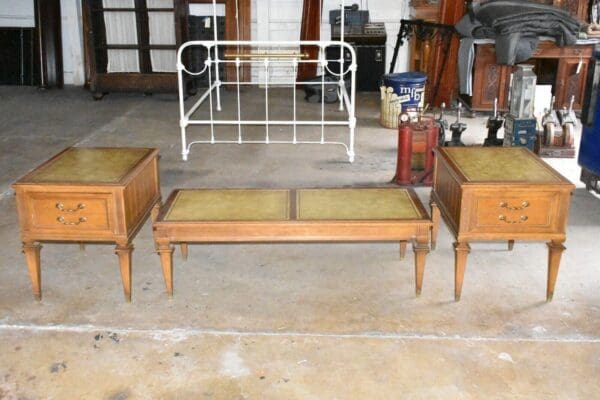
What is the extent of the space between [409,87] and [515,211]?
385 centimetres

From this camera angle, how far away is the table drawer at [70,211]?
284 cm

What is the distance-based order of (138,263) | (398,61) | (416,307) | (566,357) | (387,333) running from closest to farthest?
(566,357) → (387,333) → (416,307) → (138,263) → (398,61)

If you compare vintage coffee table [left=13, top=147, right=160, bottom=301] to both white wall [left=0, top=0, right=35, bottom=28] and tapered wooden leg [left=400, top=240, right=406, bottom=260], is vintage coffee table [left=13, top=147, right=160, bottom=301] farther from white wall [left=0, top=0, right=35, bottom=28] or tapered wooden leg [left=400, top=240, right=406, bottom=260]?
white wall [left=0, top=0, right=35, bottom=28]

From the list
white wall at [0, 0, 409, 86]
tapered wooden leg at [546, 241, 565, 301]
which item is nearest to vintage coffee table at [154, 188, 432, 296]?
tapered wooden leg at [546, 241, 565, 301]

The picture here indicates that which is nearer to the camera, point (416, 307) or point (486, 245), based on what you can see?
point (416, 307)

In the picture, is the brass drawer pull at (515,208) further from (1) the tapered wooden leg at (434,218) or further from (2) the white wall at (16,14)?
(2) the white wall at (16,14)

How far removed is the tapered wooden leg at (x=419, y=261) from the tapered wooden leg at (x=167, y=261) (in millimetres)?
1142

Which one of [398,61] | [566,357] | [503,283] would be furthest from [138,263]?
[398,61]

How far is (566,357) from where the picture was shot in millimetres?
2613

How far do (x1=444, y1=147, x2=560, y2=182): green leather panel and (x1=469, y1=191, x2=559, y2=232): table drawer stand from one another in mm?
89

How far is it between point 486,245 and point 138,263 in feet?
6.59

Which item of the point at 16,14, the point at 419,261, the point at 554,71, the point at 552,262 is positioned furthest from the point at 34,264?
the point at 16,14

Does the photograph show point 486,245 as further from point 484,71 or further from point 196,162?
point 484,71

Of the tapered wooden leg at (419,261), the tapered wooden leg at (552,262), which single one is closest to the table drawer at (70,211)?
the tapered wooden leg at (419,261)
